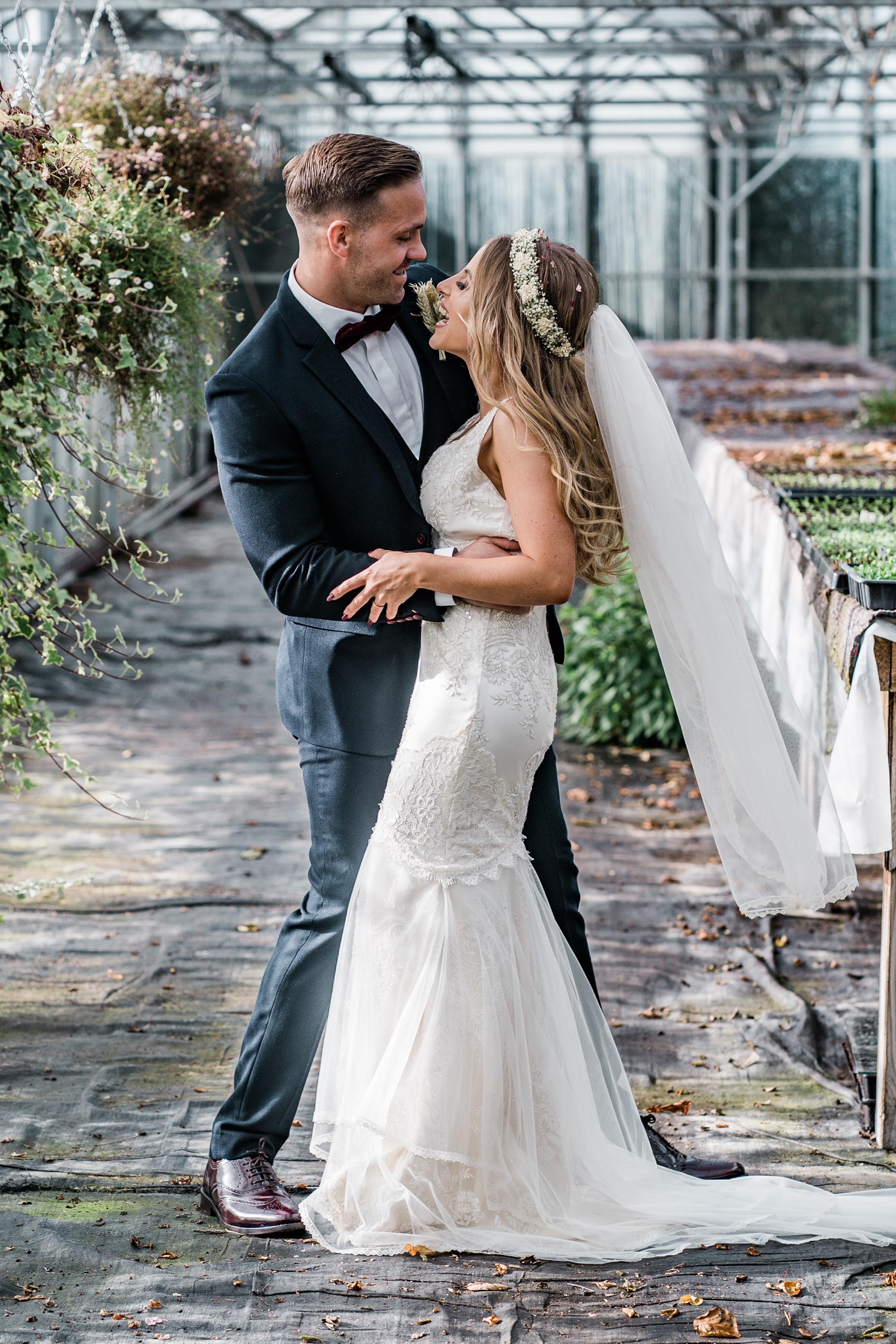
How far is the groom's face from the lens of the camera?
229 centimetres

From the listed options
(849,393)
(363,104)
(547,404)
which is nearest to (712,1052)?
(547,404)

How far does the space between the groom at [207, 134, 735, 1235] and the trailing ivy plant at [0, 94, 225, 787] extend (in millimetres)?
262

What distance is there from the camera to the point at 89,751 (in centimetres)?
580

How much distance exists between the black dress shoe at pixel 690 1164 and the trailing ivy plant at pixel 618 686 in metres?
3.35

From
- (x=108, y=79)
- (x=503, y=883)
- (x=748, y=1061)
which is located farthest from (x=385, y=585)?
(x=108, y=79)

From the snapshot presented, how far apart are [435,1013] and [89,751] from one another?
12.4ft

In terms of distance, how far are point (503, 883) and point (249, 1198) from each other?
2.28 feet

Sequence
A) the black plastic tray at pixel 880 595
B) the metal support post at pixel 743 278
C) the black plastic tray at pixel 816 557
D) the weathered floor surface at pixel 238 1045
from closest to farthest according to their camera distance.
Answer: the weathered floor surface at pixel 238 1045 < the black plastic tray at pixel 880 595 < the black plastic tray at pixel 816 557 < the metal support post at pixel 743 278

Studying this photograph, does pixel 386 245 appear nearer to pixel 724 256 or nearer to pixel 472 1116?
pixel 472 1116

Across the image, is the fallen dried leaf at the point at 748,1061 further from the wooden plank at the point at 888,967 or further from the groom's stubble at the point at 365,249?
the groom's stubble at the point at 365,249

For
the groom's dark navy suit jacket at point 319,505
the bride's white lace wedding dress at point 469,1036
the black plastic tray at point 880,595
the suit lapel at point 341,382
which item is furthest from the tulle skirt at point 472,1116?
the black plastic tray at point 880,595

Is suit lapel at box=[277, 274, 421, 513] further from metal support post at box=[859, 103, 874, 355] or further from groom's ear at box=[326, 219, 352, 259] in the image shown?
metal support post at box=[859, 103, 874, 355]

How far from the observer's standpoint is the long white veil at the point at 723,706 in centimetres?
245

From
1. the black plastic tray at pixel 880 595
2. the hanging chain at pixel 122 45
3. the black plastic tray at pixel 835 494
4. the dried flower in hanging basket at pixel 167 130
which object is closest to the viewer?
the black plastic tray at pixel 880 595
